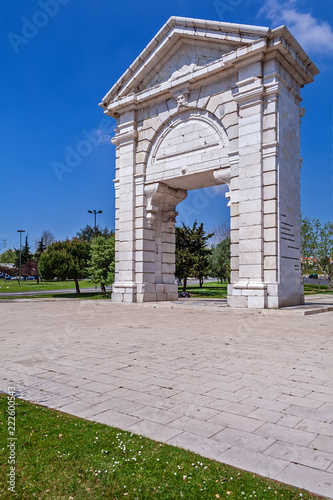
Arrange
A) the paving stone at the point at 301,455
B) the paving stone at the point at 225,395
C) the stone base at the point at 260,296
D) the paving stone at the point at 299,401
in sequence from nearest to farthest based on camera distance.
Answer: the paving stone at the point at 301,455 → the paving stone at the point at 299,401 → the paving stone at the point at 225,395 → the stone base at the point at 260,296

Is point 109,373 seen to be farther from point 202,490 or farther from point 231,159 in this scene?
point 231,159

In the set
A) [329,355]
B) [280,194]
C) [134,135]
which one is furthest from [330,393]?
[134,135]

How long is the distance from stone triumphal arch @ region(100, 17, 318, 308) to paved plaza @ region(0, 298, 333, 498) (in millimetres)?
6014

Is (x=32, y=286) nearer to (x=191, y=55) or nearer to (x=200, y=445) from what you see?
(x=191, y=55)

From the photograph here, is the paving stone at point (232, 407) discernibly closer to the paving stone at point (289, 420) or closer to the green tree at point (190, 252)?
the paving stone at point (289, 420)

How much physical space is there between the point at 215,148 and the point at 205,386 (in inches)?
514

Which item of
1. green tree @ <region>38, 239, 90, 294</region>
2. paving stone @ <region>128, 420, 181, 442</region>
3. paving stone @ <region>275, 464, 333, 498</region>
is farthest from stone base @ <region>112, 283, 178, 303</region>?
green tree @ <region>38, 239, 90, 294</region>

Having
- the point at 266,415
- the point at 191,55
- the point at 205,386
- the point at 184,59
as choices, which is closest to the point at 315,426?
the point at 266,415

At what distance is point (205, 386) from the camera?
467 centimetres

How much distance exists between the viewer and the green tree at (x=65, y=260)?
111 feet

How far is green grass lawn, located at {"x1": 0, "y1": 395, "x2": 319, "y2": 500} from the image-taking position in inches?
97.3

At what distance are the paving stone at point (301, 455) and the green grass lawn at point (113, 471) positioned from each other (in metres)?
0.39

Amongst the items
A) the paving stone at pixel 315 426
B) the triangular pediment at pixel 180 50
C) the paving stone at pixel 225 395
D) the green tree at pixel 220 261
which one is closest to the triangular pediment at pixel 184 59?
the triangular pediment at pixel 180 50

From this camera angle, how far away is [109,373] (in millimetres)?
5273
